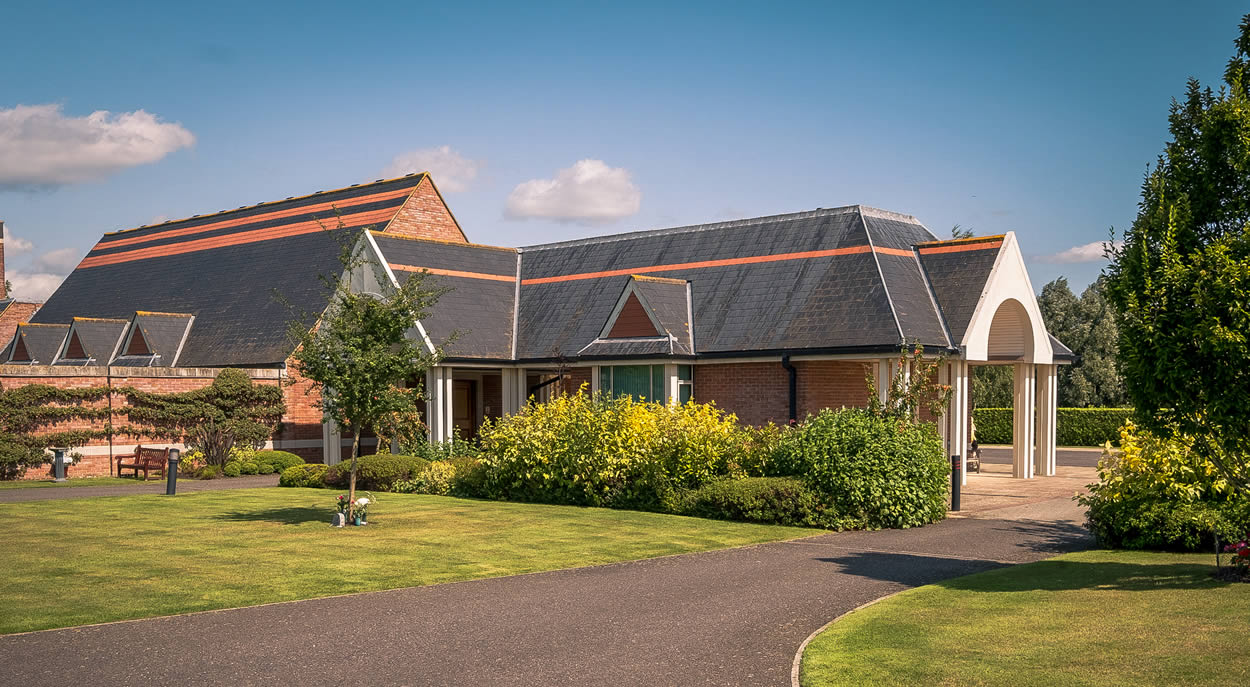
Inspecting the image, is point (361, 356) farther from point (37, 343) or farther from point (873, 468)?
point (37, 343)

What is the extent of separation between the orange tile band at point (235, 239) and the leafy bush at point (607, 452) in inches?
691

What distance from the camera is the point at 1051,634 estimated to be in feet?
32.4

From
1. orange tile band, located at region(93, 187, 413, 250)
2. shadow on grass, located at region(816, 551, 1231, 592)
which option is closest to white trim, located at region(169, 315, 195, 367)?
orange tile band, located at region(93, 187, 413, 250)

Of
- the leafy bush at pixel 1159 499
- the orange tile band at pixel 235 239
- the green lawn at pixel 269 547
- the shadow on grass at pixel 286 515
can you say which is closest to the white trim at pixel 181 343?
the orange tile band at pixel 235 239

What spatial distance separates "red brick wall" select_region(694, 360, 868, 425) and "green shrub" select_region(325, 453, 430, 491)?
8041 millimetres

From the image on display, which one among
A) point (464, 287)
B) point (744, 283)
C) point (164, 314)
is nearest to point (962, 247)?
point (744, 283)

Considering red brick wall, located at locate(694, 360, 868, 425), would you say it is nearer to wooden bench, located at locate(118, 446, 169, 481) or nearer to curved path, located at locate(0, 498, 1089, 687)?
curved path, located at locate(0, 498, 1089, 687)

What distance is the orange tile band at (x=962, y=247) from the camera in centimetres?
2748

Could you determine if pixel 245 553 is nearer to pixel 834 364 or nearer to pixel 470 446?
pixel 470 446

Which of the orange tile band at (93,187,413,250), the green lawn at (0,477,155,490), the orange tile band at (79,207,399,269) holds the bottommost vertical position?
the green lawn at (0,477,155,490)

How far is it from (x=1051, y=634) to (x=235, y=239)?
41.3 metres

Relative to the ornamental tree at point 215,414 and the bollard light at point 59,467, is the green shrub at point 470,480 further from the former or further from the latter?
the bollard light at point 59,467

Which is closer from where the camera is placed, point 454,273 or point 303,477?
point 303,477

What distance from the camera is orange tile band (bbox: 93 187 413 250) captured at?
4216 cm
